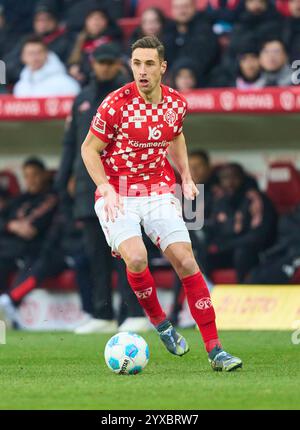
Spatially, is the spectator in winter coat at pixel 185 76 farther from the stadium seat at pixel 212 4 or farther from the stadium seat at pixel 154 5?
the stadium seat at pixel 154 5

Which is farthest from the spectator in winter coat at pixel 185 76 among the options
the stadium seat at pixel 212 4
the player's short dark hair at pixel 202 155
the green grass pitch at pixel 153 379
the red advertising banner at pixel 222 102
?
the green grass pitch at pixel 153 379

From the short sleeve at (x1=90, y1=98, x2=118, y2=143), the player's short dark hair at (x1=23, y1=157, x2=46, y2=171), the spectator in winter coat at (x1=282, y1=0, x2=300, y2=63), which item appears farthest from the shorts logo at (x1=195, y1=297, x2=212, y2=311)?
the player's short dark hair at (x1=23, y1=157, x2=46, y2=171)

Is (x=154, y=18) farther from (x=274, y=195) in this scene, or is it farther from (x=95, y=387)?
(x=95, y=387)

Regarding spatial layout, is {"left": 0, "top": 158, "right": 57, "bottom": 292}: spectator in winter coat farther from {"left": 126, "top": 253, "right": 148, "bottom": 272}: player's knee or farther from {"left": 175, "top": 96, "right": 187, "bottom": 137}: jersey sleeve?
{"left": 126, "top": 253, "right": 148, "bottom": 272}: player's knee

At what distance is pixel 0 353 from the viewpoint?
9523 millimetres

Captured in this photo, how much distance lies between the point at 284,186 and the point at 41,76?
3159 mm

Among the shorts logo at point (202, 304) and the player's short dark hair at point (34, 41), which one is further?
the player's short dark hair at point (34, 41)

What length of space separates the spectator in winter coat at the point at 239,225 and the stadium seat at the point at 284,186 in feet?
1.51

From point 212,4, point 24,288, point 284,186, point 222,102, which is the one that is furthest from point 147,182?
point 212,4

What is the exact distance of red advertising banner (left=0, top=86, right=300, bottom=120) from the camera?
491 inches

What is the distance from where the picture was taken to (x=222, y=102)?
1270 centimetres

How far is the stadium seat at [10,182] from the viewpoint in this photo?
573 inches

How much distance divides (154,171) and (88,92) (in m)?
3.54

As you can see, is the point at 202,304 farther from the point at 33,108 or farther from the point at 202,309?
the point at 33,108
